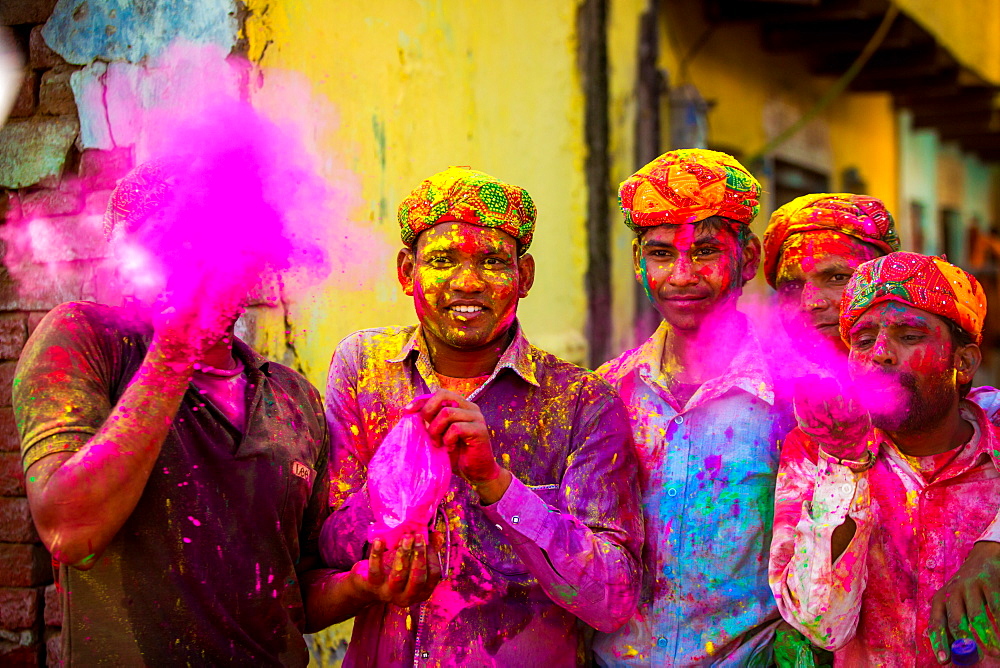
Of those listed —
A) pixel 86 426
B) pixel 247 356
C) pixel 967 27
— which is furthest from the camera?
pixel 967 27

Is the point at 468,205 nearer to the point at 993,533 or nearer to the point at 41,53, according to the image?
the point at 993,533

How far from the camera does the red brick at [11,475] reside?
277cm

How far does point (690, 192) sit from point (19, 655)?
2.34m

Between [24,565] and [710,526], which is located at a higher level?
[710,526]

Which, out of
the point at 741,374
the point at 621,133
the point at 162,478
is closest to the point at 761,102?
the point at 621,133

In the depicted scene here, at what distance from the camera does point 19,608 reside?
2.76 metres

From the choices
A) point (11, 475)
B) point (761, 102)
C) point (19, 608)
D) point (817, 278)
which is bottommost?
point (19, 608)

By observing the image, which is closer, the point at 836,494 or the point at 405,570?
the point at 405,570

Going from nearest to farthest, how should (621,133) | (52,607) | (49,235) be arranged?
(52,607), (49,235), (621,133)

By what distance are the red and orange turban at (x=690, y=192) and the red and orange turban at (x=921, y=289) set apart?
0.41 meters

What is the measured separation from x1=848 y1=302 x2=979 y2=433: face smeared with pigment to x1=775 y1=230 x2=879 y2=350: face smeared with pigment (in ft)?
1.76

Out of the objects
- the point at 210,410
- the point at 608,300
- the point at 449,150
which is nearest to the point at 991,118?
the point at 608,300

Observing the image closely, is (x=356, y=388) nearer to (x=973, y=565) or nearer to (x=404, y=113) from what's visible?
(x=973, y=565)

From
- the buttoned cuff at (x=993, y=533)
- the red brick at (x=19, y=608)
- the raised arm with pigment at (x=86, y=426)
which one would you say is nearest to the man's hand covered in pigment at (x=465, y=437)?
the raised arm with pigment at (x=86, y=426)
